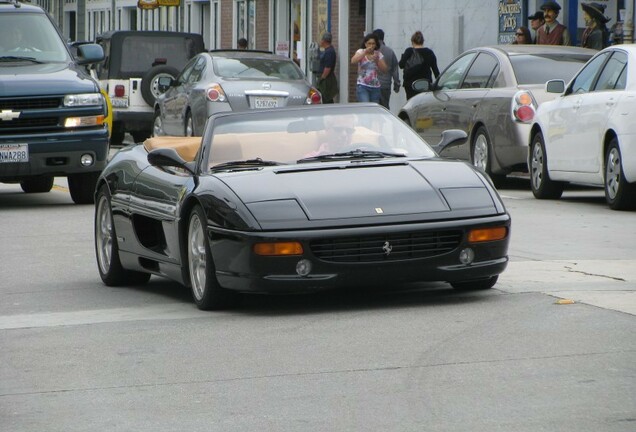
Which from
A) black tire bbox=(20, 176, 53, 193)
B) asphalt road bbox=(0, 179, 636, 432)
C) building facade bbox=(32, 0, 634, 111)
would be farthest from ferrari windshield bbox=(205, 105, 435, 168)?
building facade bbox=(32, 0, 634, 111)

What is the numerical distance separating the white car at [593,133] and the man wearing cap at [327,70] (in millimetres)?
16272

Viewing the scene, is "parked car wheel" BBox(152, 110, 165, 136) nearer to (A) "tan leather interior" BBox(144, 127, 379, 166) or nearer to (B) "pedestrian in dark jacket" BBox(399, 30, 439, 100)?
(B) "pedestrian in dark jacket" BBox(399, 30, 439, 100)

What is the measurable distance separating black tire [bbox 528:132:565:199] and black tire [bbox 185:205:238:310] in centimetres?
768

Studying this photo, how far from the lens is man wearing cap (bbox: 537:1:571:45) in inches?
915

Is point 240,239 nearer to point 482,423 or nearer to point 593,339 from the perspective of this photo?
point 593,339

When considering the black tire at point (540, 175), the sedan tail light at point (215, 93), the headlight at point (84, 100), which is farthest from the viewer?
the sedan tail light at point (215, 93)

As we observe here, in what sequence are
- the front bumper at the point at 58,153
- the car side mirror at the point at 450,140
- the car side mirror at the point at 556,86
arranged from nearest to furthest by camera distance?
1. the car side mirror at the point at 450,140
2. the car side mirror at the point at 556,86
3. the front bumper at the point at 58,153

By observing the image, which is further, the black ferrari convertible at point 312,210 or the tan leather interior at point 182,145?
the tan leather interior at point 182,145

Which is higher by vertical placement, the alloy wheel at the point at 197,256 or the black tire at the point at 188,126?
the alloy wheel at the point at 197,256

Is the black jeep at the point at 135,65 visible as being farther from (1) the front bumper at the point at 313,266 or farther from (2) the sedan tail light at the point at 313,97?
(1) the front bumper at the point at 313,266

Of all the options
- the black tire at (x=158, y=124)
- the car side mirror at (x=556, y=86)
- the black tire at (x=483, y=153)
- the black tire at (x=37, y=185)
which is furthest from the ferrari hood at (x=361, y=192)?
the black tire at (x=158, y=124)

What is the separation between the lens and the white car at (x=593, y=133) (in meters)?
14.3

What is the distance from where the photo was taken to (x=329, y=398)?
625cm

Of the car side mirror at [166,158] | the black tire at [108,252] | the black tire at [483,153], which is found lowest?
the black tire at [483,153]
